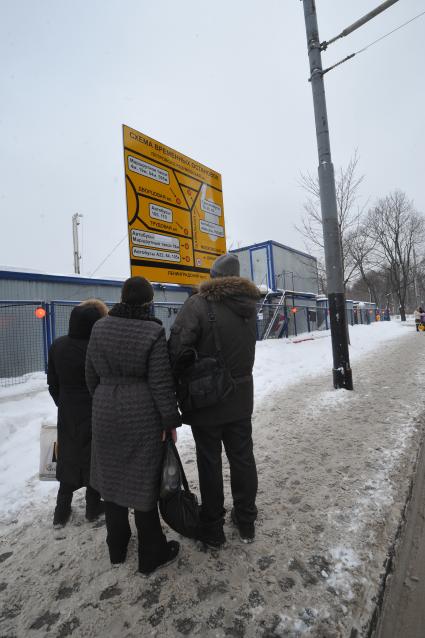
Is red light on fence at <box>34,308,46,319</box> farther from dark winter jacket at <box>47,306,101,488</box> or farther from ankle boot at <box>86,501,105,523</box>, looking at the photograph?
ankle boot at <box>86,501,105,523</box>

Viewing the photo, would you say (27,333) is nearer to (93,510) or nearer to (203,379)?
(93,510)

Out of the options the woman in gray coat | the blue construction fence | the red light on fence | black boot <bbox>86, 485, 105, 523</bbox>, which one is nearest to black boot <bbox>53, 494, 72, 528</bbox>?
black boot <bbox>86, 485, 105, 523</bbox>

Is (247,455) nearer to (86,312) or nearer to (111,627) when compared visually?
(111,627)

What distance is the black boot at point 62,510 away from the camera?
9.18 ft

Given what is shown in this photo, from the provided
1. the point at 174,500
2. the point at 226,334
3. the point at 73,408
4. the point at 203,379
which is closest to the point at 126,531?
the point at 174,500

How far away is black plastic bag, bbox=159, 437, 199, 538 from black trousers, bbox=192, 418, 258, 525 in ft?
0.66

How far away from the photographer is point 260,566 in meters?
2.17

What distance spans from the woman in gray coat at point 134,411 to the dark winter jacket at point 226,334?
18cm

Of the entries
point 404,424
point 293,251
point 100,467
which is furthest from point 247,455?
point 293,251

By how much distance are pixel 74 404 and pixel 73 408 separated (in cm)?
3

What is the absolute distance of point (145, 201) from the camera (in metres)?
5.43

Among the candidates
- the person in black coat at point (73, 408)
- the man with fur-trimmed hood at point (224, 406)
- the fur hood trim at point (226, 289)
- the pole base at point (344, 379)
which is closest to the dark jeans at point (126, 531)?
the man with fur-trimmed hood at point (224, 406)

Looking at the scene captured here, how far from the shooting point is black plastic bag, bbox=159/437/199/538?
2049mm

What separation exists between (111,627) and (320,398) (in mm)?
5185
